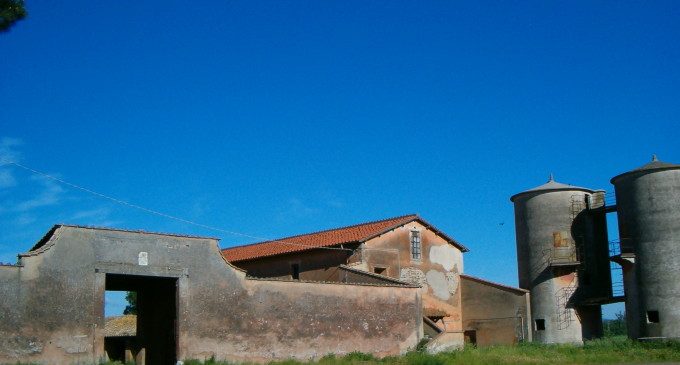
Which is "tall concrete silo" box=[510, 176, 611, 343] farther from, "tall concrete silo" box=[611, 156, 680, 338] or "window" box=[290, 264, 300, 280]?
"window" box=[290, 264, 300, 280]

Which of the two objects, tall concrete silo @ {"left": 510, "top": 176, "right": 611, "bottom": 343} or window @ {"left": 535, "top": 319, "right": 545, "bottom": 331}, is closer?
tall concrete silo @ {"left": 510, "top": 176, "right": 611, "bottom": 343}

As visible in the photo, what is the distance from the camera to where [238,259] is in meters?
39.6

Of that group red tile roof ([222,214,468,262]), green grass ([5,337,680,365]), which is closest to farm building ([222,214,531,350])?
red tile roof ([222,214,468,262])

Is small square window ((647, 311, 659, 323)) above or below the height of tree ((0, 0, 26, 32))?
below

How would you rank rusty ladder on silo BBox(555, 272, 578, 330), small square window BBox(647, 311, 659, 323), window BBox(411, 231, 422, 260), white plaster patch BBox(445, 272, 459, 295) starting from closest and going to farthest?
small square window BBox(647, 311, 659, 323) → window BBox(411, 231, 422, 260) → white plaster patch BBox(445, 272, 459, 295) → rusty ladder on silo BBox(555, 272, 578, 330)

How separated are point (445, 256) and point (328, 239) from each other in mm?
6517

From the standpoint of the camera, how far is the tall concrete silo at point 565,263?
39.1 meters

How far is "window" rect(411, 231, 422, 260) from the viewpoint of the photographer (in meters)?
36.8

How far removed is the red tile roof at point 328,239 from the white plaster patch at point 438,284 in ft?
7.17

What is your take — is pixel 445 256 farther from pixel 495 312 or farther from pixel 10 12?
pixel 10 12

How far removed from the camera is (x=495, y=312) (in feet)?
122

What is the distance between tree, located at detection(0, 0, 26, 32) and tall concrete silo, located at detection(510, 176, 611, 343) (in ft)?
102

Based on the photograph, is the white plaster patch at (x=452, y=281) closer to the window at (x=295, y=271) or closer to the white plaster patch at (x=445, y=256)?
the white plaster patch at (x=445, y=256)

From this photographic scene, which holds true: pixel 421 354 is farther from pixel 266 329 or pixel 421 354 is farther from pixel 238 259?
pixel 238 259
